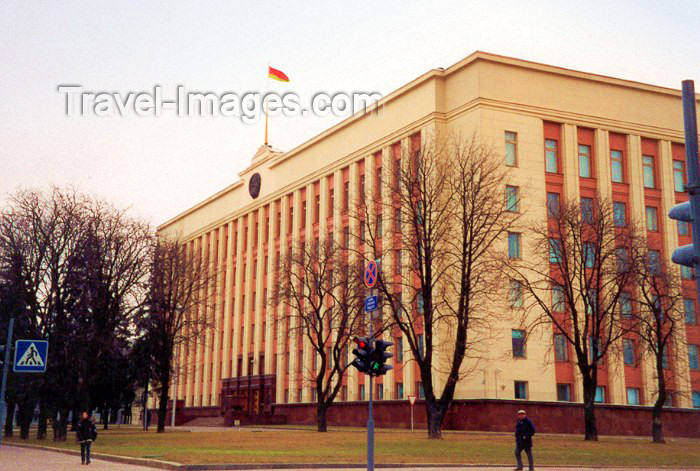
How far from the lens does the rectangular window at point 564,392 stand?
162 feet

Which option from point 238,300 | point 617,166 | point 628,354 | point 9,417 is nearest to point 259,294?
point 238,300

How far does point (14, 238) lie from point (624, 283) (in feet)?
103

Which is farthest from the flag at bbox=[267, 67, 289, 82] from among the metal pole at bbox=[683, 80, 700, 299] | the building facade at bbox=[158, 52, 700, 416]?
the metal pole at bbox=[683, 80, 700, 299]

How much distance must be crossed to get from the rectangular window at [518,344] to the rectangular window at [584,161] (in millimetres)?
12028

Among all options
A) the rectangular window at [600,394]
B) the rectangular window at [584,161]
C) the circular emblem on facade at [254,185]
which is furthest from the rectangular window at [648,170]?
the circular emblem on facade at [254,185]

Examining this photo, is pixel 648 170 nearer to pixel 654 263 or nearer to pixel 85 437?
pixel 654 263

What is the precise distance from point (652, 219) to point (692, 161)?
51.5m

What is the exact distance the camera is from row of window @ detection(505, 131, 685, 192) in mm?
51375

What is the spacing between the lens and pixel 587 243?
39.5 metres

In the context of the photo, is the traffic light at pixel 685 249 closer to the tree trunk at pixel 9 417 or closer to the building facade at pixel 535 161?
the building facade at pixel 535 161

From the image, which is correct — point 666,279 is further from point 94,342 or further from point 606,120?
point 94,342

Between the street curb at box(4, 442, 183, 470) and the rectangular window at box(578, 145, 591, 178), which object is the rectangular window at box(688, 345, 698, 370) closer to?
the rectangular window at box(578, 145, 591, 178)

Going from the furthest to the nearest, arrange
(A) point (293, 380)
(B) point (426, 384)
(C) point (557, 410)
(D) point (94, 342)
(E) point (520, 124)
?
(A) point (293, 380) → (E) point (520, 124) → (C) point (557, 410) → (D) point (94, 342) → (B) point (426, 384)

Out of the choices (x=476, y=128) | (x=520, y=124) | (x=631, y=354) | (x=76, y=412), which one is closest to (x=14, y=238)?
(x=76, y=412)
